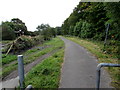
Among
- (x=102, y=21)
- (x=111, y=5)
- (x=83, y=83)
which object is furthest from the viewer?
(x=102, y=21)

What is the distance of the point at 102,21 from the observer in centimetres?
1353

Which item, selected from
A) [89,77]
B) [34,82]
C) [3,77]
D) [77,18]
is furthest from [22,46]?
[77,18]

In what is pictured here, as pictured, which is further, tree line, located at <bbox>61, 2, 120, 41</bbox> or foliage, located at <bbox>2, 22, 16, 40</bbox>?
foliage, located at <bbox>2, 22, 16, 40</bbox>

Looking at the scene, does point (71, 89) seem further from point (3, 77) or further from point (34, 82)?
point (3, 77)

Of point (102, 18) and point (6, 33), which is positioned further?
point (6, 33)

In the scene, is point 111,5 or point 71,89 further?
point 111,5

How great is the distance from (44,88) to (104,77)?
238cm

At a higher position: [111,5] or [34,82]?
[111,5]

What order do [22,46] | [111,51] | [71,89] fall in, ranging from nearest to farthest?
[71,89]
[111,51]
[22,46]

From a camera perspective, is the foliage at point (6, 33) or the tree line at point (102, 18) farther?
the foliage at point (6, 33)

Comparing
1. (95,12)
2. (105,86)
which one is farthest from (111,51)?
(95,12)

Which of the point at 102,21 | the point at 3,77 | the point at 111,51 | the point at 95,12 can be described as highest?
the point at 95,12

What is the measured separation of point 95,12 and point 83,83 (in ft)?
41.8

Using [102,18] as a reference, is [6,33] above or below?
A: below
